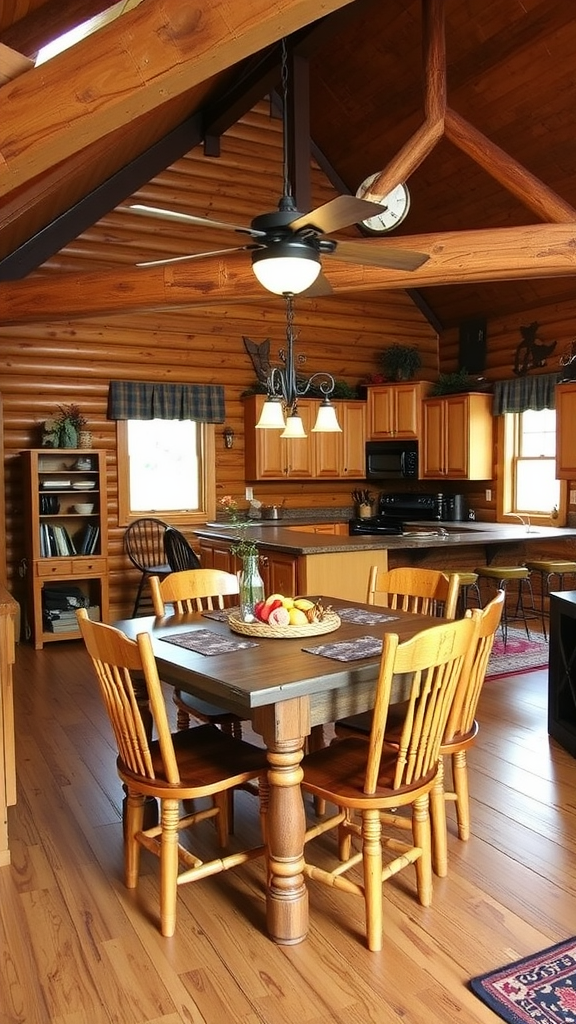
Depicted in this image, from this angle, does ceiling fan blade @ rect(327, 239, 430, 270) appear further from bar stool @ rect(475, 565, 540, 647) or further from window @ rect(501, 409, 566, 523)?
window @ rect(501, 409, 566, 523)

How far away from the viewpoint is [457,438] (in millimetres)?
7695

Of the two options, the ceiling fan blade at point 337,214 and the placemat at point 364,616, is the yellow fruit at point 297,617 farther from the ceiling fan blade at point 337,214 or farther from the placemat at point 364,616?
the ceiling fan blade at point 337,214

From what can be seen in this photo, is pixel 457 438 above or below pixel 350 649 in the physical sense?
above

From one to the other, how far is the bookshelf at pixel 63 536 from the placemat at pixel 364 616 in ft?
11.9

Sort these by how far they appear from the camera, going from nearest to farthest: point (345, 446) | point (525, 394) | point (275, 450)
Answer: point (525, 394) → point (275, 450) → point (345, 446)

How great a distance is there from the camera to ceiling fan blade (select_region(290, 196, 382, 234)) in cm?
238

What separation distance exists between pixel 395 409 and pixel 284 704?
6169mm

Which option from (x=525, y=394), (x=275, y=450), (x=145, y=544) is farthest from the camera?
(x=275, y=450)

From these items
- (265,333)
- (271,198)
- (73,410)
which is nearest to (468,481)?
(265,333)

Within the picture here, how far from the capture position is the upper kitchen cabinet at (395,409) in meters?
7.95

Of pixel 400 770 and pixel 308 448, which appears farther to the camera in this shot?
pixel 308 448

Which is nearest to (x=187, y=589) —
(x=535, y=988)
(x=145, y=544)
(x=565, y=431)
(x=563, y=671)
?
(x=563, y=671)

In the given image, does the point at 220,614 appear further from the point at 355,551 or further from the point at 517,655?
the point at 517,655

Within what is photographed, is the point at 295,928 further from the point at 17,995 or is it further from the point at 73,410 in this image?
the point at 73,410
